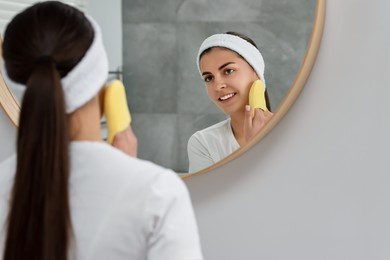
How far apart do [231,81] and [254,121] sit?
0.31 feet

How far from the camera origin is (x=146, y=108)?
1181 mm

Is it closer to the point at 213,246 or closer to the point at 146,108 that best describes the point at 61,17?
the point at 146,108

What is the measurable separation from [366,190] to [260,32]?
0.38 metres

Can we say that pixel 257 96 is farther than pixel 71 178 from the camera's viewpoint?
Yes

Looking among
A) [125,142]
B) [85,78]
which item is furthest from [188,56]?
[85,78]

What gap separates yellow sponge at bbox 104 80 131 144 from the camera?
32.3 inches

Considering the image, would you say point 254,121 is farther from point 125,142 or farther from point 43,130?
point 43,130

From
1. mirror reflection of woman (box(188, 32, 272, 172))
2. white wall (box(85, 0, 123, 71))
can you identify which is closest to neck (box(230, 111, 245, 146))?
mirror reflection of woman (box(188, 32, 272, 172))

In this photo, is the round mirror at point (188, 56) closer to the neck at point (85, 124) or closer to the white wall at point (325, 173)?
the white wall at point (325, 173)

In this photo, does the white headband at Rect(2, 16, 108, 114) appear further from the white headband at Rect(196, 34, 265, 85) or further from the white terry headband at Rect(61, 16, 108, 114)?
the white headband at Rect(196, 34, 265, 85)

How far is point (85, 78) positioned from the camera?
0.74 metres

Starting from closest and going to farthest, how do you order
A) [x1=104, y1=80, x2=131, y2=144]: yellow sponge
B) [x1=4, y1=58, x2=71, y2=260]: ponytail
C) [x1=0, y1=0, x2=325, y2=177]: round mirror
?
[x1=4, y1=58, x2=71, y2=260]: ponytail < [x1=104, y1=80, x2=131, y2=144]: yellow sponge < [x1=0, y1=0, x2=325, y2=177]: round mirror

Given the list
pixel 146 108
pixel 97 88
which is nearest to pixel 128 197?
pixel 97 88

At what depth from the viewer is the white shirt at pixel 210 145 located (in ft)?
3.86
